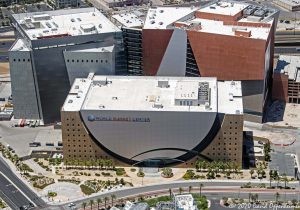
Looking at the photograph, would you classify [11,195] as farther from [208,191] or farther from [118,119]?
[208,191]

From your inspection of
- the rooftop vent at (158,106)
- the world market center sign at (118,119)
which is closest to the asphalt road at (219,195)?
the world market center sign at (118,119)

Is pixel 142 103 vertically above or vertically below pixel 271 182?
above

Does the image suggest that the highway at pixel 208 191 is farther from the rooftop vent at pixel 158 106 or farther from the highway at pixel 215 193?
the rooftop vent at pixel 158 106

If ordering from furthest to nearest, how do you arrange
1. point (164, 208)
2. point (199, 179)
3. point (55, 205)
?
point (199, 179), point (55, 205), point (164, 208)

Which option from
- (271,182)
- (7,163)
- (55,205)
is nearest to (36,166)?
(7,163)

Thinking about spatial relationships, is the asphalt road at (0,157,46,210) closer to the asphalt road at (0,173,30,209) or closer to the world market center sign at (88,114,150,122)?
the asphalt road at (0,173,30,209)

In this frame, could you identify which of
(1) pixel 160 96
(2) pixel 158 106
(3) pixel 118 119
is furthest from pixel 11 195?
(1) pixel 160 96

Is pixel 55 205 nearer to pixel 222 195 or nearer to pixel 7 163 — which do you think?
pixel 7 163
